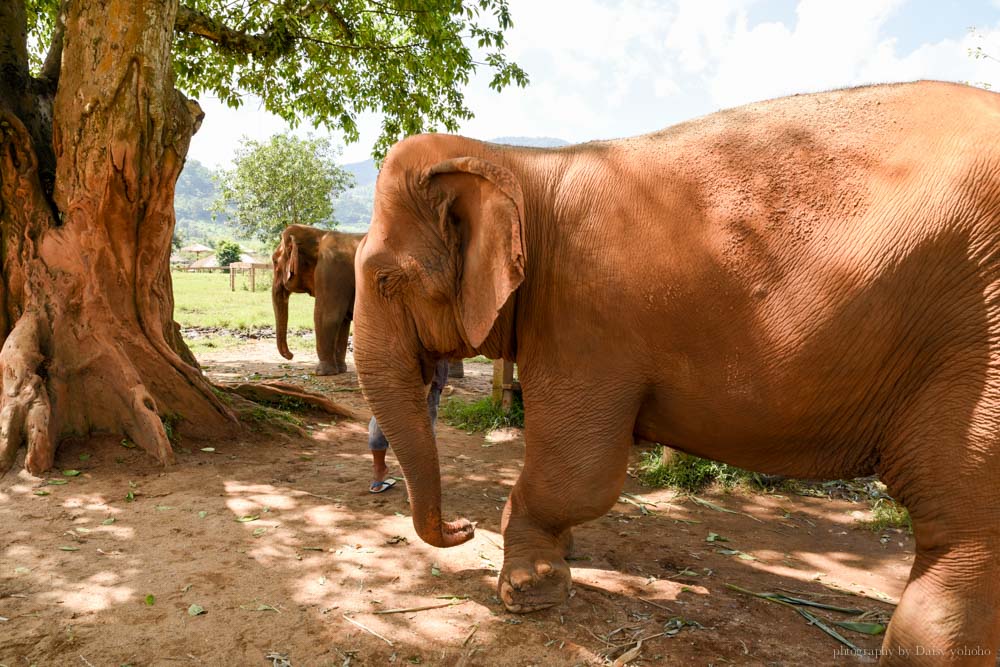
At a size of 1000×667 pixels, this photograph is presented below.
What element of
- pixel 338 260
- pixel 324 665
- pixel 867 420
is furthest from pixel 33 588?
pixel 338 260

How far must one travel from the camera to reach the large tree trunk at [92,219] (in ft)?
18.9

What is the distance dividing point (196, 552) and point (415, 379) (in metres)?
1.73

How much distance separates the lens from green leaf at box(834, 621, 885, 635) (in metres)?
3.37

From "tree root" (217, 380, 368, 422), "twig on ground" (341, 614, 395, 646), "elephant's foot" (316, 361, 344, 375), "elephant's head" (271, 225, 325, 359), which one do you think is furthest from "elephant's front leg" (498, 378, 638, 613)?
"elephant's head" (271, 225, 325, 359)

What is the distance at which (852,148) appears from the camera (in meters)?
2.83

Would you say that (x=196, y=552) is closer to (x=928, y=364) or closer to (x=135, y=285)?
(x=135, y=285)

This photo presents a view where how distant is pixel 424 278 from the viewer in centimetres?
346

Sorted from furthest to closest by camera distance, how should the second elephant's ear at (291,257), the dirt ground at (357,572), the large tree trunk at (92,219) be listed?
the second elephant's ear at (291,257), the large tree trunk at (92,219), the dirt ground at (357,572)

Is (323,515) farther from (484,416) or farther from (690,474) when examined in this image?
(484,416)

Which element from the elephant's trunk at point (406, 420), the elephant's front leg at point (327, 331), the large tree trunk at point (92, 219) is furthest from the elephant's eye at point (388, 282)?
the elephant's front leg at point (327, 331)

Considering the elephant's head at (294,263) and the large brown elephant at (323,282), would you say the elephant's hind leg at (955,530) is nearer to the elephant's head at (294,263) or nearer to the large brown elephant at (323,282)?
the large brown elephant at (323,282)

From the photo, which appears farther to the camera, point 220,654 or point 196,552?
point 196,552

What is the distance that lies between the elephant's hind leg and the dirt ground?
1.99 feet

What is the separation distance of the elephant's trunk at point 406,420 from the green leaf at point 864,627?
2.07 meters
